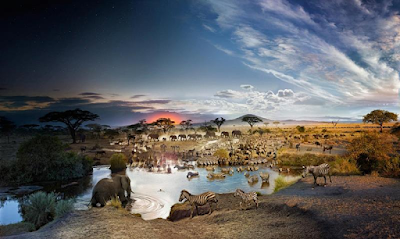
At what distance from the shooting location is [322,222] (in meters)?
5.93

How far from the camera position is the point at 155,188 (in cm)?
1357

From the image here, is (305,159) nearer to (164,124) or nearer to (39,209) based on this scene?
(39,209)

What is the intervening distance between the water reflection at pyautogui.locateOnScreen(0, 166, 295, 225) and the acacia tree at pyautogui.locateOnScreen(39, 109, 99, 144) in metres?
7.11

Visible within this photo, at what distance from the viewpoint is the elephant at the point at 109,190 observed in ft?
34.4

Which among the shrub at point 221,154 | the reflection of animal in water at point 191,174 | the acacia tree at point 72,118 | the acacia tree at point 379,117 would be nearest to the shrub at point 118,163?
the reflection of animal in water at point 191,174

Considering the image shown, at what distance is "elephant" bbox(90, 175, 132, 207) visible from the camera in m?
10.5

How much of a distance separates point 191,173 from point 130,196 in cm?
407

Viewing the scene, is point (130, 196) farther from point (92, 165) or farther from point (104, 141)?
point (104, 141)

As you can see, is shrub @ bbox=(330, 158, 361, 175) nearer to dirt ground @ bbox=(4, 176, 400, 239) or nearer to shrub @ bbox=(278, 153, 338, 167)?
shrub @ bbox=(278, 153, 338, 167)

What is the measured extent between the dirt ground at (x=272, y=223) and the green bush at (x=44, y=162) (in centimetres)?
952

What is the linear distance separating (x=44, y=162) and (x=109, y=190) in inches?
301

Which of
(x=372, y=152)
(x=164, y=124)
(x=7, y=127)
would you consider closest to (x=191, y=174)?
(x=372, y=152)

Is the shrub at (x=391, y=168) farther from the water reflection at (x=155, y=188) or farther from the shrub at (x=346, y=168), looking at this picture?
the water reflection at (x=155, y=188)

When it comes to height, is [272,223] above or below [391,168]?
below
